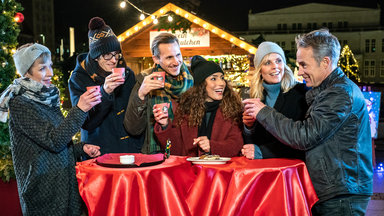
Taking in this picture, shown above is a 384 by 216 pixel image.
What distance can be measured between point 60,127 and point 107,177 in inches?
22.3

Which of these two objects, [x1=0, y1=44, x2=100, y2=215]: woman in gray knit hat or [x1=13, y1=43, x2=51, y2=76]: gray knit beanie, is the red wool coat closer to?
[x1=0, y1=44, x2=100, y2=215]: woman in gray knit hat

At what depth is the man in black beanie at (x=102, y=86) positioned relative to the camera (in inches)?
146

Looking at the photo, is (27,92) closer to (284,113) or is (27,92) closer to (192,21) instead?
(284,113)

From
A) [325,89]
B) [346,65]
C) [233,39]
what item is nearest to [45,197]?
[325,89]

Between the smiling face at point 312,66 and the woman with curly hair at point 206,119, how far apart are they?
1.05 metres

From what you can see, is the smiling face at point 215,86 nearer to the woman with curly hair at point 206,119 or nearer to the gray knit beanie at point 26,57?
the woman with curly hair at point 206,119

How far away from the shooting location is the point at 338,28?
2475 inches

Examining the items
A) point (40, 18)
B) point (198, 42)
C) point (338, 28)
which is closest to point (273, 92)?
point (198, 42)

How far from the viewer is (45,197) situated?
9.84ft

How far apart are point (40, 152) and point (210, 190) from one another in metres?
1.35

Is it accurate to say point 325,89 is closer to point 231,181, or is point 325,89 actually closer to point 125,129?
point 231,181

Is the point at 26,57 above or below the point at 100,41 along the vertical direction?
below

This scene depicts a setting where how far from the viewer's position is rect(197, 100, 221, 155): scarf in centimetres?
372

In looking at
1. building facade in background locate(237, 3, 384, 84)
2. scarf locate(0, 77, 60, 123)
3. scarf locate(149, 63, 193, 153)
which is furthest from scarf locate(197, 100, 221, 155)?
building facade in background locate(237, 3, 384, 84)
